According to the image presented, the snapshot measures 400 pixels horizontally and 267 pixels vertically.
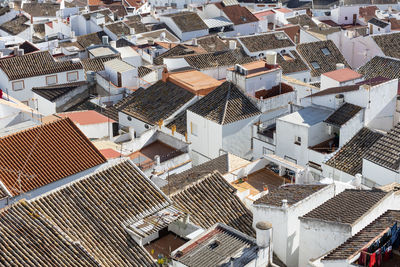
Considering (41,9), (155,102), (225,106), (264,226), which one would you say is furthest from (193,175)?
(41,9)

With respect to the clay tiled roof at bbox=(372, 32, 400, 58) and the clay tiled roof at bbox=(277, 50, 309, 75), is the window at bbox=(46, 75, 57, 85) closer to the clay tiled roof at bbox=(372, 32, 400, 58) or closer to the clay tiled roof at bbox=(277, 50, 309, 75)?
the clay tiled roof at bbox=(277, 50, 309, 75)

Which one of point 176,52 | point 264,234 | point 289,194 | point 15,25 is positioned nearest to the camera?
point 264,234

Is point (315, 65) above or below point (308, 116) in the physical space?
below

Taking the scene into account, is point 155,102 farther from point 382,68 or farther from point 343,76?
point 382,68

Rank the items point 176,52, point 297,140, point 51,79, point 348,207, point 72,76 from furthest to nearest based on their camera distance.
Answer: point 176,52 < point 72,76 < point 51,79 < point 297,140 < point 348,207

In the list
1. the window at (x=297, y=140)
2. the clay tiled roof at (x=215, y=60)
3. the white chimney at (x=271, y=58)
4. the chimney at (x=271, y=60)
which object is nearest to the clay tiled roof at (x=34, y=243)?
the window at (x=297, y=140)

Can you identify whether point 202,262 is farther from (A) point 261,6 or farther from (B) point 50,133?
(A) point 261,6

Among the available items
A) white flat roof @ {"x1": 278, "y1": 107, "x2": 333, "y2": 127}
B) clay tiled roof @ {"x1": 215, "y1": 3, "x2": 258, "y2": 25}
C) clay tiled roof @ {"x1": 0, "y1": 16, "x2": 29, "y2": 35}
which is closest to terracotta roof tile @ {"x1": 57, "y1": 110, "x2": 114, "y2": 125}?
white flat roof @ {"x1": 278, "y1": 107, "x2": 333, "y2": 127}
